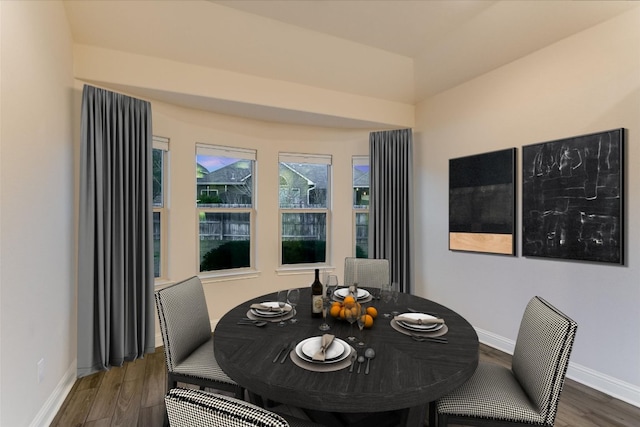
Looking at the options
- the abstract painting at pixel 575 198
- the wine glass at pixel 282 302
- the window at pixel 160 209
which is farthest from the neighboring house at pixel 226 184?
the abstract painting at pixel 575 198

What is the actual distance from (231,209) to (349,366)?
115 inches

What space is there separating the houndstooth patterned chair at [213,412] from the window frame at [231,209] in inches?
116

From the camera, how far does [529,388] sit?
153 cm

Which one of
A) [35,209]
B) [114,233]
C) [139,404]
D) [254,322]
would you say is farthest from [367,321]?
[114,233]

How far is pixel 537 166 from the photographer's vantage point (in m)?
2.88

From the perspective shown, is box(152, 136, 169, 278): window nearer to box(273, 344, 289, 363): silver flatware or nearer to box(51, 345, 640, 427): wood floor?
box(51, 345, 640, 427): wood floor

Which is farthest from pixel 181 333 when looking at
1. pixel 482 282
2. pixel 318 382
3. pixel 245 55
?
pixel 482 282

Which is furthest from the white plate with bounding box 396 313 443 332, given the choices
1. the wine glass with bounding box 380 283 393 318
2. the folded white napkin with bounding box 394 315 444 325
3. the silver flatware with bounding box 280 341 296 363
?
the silver flatware with bounding box 280 341 296 363

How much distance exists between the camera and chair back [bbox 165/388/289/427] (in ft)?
2.60

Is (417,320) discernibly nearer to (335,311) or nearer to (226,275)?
(335,311)

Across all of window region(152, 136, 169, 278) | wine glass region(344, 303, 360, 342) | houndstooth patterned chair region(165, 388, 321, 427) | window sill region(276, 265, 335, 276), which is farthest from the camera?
window sill region(276, 265, 335, 276)

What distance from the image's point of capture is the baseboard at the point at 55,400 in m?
1.99

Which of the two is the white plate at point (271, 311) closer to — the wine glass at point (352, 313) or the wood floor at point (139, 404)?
the wine glass at point (352, 313)

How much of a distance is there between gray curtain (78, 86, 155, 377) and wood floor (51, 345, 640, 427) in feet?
0.84
